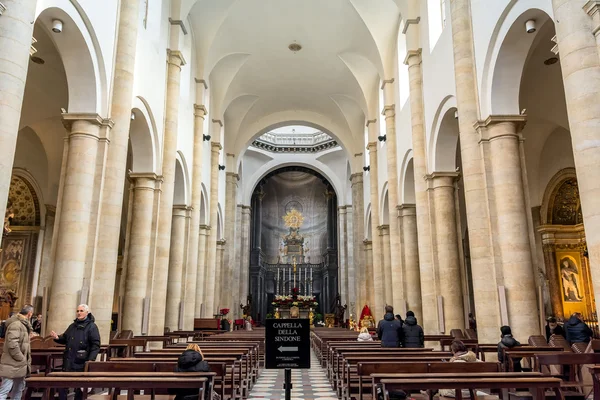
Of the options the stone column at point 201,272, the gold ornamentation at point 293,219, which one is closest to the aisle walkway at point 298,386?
the stone column at point 201,272

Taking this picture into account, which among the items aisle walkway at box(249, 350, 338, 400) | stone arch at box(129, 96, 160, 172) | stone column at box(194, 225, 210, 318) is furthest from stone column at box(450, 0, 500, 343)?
stone column at box(194, 225, 210, 318)

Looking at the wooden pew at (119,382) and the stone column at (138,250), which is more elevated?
the stone column at (138,250)

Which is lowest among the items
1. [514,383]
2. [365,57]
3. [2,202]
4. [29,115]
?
[514,383]

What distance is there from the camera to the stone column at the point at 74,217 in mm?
8875

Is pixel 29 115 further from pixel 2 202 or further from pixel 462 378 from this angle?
pixel 462 378

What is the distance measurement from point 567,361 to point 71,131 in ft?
30.2

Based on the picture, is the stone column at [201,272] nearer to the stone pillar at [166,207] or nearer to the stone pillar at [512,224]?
the stone pillar at [166,207]

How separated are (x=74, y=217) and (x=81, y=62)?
3075 mm

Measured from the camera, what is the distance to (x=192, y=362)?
16.4ft

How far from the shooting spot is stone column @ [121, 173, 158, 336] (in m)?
12.6

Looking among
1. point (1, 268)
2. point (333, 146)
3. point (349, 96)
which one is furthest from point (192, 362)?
point (333, 146)

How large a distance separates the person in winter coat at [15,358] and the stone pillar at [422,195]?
10796 mm

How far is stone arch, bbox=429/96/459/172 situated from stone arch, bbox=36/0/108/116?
8.61m

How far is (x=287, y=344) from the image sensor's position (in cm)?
510
